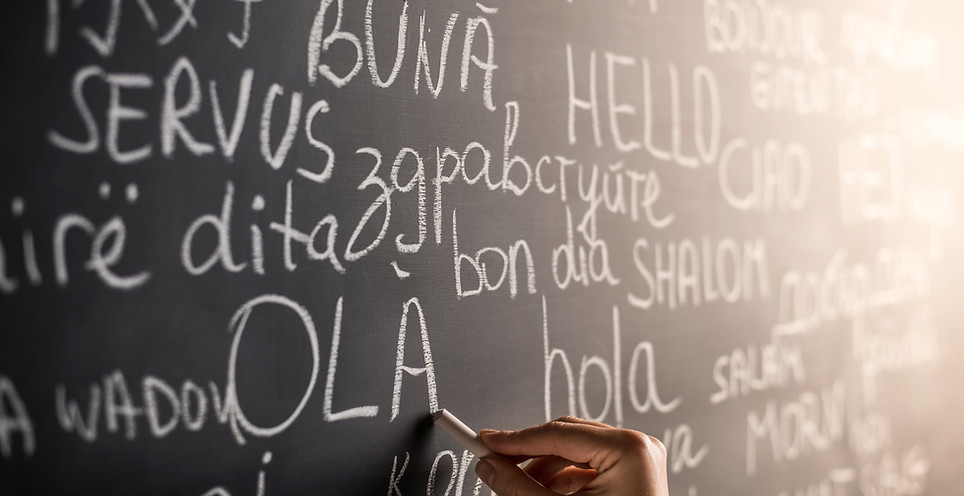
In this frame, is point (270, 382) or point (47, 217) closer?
point (47, 217)

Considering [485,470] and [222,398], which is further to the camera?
[485,470]

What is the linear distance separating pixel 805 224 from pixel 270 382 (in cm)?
111

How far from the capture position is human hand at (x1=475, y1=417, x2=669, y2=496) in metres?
0.88

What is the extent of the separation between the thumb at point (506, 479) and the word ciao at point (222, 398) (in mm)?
108

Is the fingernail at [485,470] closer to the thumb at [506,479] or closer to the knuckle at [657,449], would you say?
the thumb at [506,479]

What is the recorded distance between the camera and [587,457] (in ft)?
2.98

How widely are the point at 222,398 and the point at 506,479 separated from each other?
Result: 34 centimetres

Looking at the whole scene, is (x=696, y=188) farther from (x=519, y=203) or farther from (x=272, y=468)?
(x=272, y=468)

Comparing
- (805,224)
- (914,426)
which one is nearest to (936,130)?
(805,224)

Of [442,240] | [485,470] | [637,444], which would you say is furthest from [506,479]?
[442,240]

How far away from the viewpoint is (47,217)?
2.29ft

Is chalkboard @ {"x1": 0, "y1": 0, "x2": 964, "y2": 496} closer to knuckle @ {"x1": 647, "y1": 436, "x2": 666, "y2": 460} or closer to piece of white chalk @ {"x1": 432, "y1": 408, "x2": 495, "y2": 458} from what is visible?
piece of white chalk @ {"x1": 432, "y1": 408, "x2": 495, "y2": 458}

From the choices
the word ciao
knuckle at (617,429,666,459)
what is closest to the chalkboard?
the word ciao

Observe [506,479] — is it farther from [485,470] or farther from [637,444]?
[637,444]
